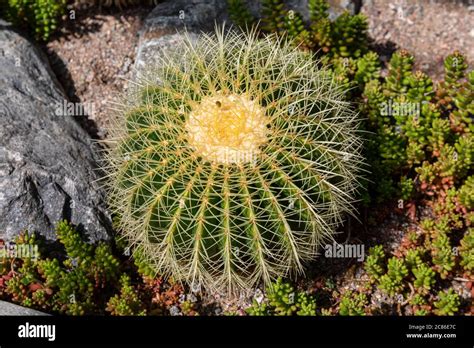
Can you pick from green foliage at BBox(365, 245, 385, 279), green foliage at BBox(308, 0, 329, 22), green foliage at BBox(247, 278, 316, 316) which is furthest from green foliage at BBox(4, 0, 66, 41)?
green foliage at BBox(365, 245, 385, 279)

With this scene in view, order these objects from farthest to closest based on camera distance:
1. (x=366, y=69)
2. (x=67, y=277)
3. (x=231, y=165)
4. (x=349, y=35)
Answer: (x=349, y=35), (x=366, y=69), (x=67, y=277), (x=231, y=165)

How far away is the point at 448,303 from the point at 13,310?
106 inches

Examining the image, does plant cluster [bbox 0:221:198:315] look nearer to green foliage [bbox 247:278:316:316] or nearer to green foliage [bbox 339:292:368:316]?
green foliage [bbox 247:278:316:316]

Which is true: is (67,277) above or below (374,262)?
below

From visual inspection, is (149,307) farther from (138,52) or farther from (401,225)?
(138,52)

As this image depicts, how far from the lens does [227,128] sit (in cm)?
379

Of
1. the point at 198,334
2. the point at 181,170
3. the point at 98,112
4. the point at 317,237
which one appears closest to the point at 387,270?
the point at 317,237

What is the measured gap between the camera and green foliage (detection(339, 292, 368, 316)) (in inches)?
166

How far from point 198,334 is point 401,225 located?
1692 millimetres

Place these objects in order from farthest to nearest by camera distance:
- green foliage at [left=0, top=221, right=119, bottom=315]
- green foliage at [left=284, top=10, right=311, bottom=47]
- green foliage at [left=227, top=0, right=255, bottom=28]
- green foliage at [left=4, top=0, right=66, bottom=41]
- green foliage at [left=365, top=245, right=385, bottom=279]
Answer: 1. green foliage at [left=4, top=0, right=66, bottom=41]
2. green foliage at [left=227, top=0, right=255, bottom=28]
3. green foliage at [left=284, top=10, right=311, bottom=47]
4. green foliage at [left=365, top=245, right=385, bottom=279]
5. green foliage at [left=0, top=221, right=119, bottom=315]

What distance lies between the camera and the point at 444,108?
209 inches

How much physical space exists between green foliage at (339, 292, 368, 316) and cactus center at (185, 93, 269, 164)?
47.3 inches

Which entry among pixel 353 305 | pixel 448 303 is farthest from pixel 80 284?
pixel 448 303

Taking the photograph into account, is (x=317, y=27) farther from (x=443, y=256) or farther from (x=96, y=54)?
(x=443, y=256)
